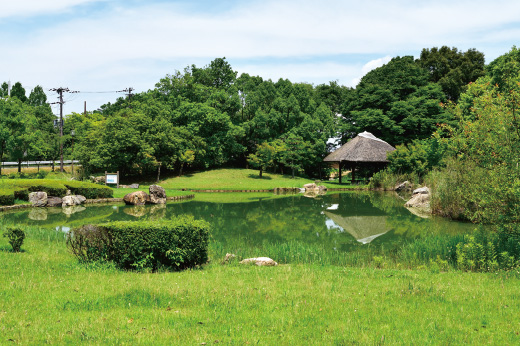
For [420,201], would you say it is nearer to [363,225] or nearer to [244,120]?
[363,225]

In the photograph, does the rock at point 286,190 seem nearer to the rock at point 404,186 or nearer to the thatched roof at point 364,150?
the thatched roof at point 364,150

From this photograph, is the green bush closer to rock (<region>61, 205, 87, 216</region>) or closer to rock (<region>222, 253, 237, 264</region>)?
rock (<region>61, 205, 87, 216</region>)

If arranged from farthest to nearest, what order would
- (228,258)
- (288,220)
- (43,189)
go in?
(43,189) → (288,220) → (228,258)

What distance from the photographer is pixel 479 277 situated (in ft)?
24.5

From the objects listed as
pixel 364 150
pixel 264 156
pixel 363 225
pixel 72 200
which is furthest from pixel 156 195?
pixel 364 150

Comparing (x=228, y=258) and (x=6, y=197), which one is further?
(x=6, y=197)

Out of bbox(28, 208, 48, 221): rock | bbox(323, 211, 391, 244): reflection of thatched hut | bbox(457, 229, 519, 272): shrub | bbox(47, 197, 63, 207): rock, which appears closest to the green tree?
bbox(323, 211, 391, 244): reflection of thatched hut

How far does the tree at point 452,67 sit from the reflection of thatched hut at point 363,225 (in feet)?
98.9

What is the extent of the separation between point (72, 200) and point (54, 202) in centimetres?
101

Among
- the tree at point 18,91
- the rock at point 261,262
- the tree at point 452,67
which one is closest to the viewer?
the rock at point 261,262

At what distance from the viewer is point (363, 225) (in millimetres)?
17219

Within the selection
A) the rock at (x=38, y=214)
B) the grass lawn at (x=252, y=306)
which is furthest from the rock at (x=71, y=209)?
the grass lawn at (x=252, y=306)

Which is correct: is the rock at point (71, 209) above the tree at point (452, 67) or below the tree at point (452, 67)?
below

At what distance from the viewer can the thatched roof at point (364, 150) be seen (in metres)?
38.2
